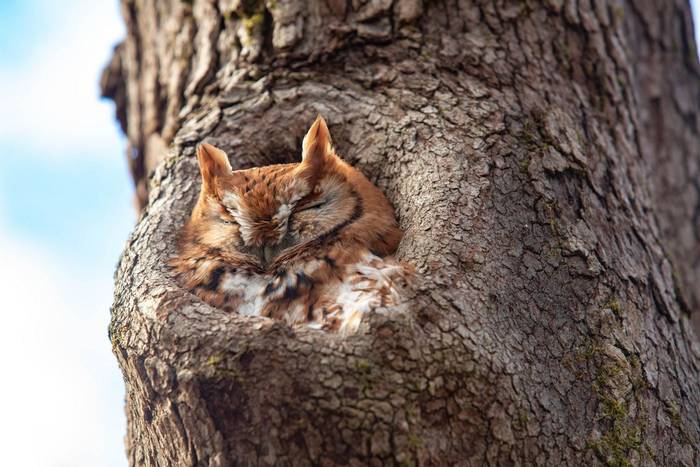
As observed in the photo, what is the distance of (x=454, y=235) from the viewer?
2260 mm

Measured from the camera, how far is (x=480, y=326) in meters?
2.07

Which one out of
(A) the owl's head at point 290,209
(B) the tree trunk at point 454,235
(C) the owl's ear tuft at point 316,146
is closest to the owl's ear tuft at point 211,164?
(A) the owl's head at point 290,209

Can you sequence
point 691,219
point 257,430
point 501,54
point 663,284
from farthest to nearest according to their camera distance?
point 691,219 → point 501,54 → point 663,284 → point 257,430

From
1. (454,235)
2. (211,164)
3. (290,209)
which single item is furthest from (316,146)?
(454,235)

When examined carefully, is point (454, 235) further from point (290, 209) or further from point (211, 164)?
point (211, 164)

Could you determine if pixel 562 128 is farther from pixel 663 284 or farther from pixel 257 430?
pixel 257 430

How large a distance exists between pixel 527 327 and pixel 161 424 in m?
0.96

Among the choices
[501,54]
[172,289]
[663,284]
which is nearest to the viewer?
[172,289]

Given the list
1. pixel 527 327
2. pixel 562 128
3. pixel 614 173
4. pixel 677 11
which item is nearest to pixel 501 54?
pixel 562 128

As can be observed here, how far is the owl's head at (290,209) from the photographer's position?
2.49 metres

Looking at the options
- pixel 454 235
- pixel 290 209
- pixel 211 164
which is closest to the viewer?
pixel 454 235

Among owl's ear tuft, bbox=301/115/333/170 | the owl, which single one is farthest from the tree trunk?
owl's ear tuft, bbox=301/115/333/170

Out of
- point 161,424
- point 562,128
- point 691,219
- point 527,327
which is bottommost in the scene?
point 691,219

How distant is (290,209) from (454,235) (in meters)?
0.54
